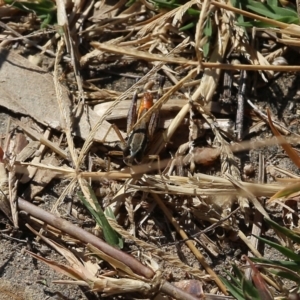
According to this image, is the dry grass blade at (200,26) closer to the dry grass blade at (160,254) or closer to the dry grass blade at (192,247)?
the dry grass blade at (192,247)

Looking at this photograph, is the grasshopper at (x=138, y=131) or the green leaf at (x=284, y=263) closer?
the green leaf at (x=284, y=263)

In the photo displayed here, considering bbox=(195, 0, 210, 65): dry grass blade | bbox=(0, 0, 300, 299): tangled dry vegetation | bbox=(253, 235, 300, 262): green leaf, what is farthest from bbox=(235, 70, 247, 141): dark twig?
bbox=(253, 235, 300, 262): green leaf

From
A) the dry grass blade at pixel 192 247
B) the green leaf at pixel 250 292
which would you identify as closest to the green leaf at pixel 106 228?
the dry grass blade at pixel 192 247

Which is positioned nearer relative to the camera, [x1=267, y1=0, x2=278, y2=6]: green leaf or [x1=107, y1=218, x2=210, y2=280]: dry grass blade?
[x1=107, y1=218, x2=210, y2=280]: dry grass blade

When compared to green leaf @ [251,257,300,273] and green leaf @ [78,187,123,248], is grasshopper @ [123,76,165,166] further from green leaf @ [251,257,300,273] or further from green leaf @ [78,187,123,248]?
green leaf @ [251,257,300,273]

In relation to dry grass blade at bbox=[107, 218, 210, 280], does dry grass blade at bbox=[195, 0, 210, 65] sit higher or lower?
higher

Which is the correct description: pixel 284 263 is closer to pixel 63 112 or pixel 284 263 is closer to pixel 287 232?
pixel 287 232
